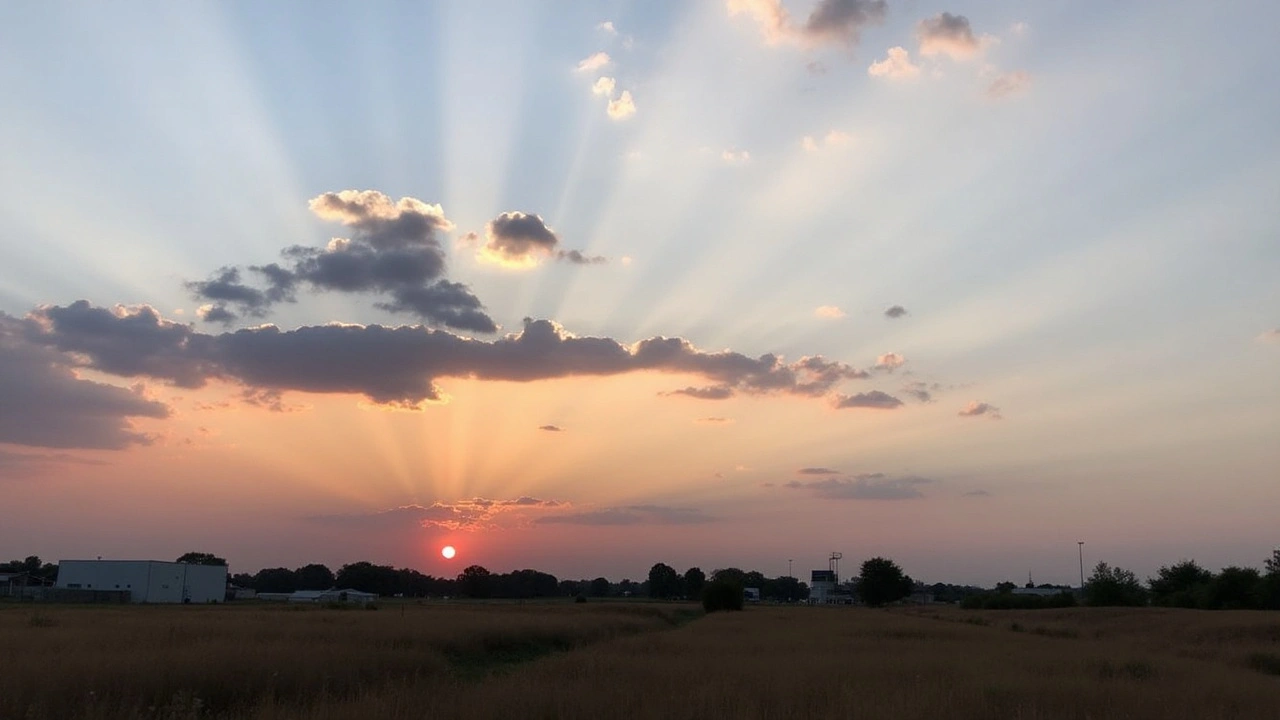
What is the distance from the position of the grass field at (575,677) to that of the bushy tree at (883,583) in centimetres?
Result: 9673

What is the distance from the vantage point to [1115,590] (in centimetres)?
9638

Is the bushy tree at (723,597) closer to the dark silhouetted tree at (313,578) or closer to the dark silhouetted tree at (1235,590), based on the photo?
the dark silhouetted tree at (1235,590)

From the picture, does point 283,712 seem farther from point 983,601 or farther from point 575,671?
point 983,601

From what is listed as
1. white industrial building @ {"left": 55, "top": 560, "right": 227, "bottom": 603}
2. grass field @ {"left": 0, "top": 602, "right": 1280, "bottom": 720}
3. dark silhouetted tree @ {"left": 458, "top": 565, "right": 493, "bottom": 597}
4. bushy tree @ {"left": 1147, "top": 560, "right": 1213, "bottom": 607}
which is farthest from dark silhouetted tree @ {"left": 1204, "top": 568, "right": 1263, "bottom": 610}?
dark silhouetted tree @ {"left": 458, "top": 565, "right": 493, "bottom": 597}

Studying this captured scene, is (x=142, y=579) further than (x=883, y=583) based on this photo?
No

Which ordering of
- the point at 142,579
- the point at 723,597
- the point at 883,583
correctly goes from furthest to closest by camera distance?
1. the point at 883,583
2. the point at 142,579
3. the point at 723,597

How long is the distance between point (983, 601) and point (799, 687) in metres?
108

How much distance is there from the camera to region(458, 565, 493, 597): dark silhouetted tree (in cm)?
19012

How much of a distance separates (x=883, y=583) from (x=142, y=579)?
95.9 metres

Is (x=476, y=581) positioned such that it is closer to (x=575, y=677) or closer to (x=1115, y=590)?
(x=1115, y=590)

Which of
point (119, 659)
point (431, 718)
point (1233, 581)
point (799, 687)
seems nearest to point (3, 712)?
point (119, 659)

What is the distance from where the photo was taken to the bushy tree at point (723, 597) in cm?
9731

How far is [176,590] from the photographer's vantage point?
108 meters

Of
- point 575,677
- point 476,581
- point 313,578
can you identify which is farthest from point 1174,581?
point 313,578
